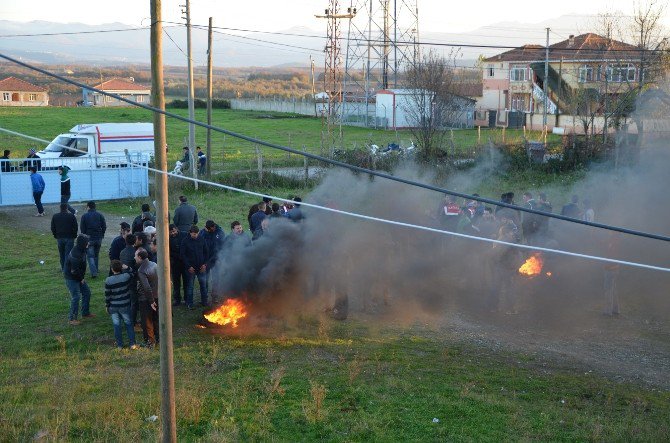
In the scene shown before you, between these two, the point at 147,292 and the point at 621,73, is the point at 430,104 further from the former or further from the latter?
the point at 147,292

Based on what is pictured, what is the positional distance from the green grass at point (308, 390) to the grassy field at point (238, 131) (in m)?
20.4

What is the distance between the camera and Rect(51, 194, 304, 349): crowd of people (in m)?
11.9

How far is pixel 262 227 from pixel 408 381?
4730 mm

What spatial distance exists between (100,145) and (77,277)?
18359 millimetres

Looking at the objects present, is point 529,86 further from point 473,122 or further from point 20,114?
point 20,114

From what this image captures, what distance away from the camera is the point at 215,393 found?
401 inches

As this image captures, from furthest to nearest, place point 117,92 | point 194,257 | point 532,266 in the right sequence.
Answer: point 117,92, point 532,266, point 194,257

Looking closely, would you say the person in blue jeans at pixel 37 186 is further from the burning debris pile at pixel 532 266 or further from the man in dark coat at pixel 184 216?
the burning debris pile at pixel 532 266

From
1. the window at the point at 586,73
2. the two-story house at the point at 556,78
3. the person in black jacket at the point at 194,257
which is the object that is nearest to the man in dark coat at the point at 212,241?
the person in black jacket at the point at 194,257

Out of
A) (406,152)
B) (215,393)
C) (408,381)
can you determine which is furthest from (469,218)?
(406,152)

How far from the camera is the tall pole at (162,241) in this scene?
8.39 metres

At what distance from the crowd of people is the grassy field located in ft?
54.6

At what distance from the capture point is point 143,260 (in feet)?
39.4

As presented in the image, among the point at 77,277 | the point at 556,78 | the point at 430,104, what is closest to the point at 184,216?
the point at 77,277
